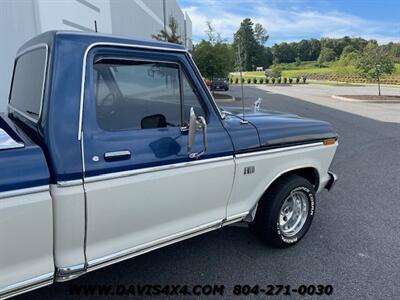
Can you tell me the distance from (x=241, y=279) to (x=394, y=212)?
2605 mm

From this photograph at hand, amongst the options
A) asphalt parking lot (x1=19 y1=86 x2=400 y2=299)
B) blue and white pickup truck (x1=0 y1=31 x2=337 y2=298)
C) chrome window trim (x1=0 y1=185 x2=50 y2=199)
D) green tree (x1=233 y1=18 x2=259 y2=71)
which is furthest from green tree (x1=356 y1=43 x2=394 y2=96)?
chrome window trim (x1=0 y1=185 x2=50 y2=199)

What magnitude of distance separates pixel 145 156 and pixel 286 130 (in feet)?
5.08

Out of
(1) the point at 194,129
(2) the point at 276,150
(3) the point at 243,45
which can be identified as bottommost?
(2) the point at 276,150

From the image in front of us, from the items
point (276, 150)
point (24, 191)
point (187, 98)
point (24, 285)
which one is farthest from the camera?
point (276, 150)

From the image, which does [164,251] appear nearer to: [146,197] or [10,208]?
[146,197]

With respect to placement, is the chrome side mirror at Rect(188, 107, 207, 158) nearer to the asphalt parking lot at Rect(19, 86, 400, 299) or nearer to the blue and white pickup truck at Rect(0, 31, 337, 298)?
the blue and white pickup truck at Rect(0, 31, 337, 298)

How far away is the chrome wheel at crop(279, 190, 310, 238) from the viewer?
3490 millimetres

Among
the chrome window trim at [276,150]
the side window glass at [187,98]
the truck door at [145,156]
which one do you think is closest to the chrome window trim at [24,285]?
the truck door at [145,156]

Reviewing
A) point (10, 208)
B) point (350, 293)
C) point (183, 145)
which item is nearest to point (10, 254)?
point (10, 208)

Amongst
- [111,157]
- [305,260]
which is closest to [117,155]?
[111,157]

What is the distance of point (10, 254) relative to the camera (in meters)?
1.88

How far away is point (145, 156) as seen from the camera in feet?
7.42

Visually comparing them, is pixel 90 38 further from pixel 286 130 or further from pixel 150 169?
pixel 286 130

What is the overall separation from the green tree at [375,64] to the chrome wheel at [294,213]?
2235 cm
